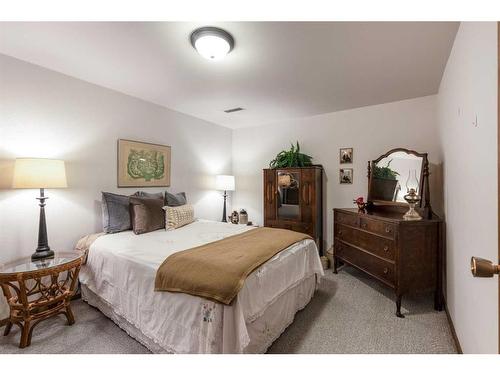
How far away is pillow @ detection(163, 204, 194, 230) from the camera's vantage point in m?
2.79

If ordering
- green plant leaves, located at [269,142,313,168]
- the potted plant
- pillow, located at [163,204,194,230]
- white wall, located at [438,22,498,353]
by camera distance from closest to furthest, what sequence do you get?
white wall, located at [438,22,498,353] < pillow, located at [163,204,194,230] < the potted plant < green plant leaves, located at [269,142,313,168]

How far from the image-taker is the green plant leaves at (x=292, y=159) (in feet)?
12.4

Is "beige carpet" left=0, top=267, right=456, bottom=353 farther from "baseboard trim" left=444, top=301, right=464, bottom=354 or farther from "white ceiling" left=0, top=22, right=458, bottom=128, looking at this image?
Result: "white ceiling" left=0, top=22, right=458, bottom=128

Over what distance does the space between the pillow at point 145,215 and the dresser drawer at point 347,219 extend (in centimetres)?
223

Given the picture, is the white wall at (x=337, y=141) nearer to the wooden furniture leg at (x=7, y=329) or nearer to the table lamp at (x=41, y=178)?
the table lamp at (x=41, y=178)

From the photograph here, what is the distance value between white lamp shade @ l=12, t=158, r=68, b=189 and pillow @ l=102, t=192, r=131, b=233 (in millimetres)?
551

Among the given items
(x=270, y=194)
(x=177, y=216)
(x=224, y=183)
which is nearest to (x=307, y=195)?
(x=270, y=194)

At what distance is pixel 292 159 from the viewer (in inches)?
149

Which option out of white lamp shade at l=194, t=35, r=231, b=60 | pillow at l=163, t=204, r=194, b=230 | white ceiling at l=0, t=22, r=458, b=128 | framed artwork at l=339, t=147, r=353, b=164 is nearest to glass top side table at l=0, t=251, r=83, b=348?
pillow at l=163, t=204, r=194, b=230

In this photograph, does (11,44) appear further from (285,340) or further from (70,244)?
(285,340)

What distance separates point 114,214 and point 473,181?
3018mm

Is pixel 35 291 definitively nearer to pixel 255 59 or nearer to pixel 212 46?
pixel 212 46

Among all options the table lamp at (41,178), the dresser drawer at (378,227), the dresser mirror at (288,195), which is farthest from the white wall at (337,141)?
the table lamp at (41,178)

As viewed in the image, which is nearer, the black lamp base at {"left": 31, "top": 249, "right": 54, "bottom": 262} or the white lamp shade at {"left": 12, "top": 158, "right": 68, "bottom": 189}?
the white lamp shade at {"left": 12, "top": 158, "right": 68, "bottom": 189}
